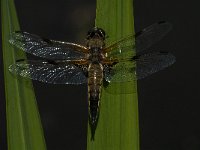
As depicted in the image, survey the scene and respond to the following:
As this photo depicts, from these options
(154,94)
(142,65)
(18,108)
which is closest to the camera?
(18,108)

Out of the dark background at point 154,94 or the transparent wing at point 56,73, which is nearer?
the transparent wing at point 56,73

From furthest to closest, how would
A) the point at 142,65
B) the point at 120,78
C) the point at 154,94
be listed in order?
1. the point at 154,94
2. the point at 142,65
3. the point at 120,78

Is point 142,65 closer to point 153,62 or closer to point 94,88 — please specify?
point 153,62

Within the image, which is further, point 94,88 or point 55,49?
point 55,49

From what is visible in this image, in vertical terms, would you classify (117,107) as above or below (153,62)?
below

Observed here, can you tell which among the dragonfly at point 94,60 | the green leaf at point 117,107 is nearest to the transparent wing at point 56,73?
the dragonfly at point 94,60

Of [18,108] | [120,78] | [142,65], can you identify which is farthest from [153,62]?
[18,108]

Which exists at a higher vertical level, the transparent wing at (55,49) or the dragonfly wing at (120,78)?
the transparent wing at (55,49)

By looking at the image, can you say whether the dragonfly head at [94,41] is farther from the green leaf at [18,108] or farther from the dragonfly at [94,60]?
the green leaf at [18,108]
